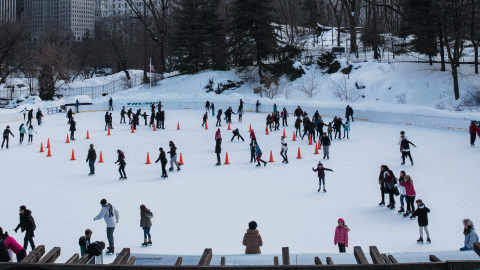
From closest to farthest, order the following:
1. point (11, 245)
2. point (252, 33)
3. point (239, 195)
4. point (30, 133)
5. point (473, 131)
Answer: point (11, 245), point (239, 195), point (473, 131), point (30, 133), point (252, 33)

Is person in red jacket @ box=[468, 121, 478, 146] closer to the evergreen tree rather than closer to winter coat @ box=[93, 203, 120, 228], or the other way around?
winter coat @ box=[93, 203, 120, 228]

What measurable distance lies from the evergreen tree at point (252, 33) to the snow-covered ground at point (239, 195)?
27724 millimetres

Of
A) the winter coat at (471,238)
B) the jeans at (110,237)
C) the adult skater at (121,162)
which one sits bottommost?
the jeans at (110,237)

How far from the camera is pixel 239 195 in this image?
13.3 metres

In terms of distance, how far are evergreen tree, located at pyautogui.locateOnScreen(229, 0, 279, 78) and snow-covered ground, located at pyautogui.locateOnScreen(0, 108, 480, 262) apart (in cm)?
2772

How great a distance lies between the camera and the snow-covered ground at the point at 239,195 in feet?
32.1

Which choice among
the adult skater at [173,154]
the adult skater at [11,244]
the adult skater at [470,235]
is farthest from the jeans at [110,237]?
the adult skater at [173,154]

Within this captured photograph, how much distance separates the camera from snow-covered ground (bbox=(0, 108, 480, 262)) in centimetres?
977

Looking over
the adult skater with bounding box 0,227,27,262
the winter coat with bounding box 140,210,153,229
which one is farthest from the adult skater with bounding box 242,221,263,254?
the adult skater with bounding box 0,227,27,262

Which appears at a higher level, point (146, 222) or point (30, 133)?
point (30, 133)

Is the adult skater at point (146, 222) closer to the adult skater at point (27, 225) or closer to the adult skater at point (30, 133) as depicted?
the adult skater at point (27, 225)

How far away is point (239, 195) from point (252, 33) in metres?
38.2

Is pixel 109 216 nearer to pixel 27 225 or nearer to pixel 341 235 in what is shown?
pixel 27 225

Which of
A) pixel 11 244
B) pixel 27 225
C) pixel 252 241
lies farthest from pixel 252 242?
pixel 27 225
